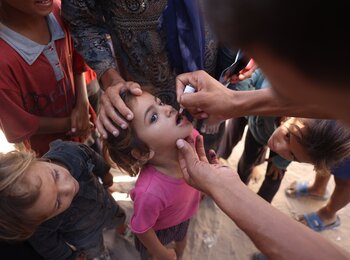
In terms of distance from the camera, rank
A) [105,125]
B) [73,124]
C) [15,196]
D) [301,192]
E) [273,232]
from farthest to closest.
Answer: [301,192]
[73,124]
[105,125]
[15,196]
[273,232]

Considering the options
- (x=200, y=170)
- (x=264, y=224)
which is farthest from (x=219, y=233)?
(x=264, y=224)

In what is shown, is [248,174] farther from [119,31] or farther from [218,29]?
[218,29]

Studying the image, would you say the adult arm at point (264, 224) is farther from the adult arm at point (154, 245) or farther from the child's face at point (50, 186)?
the child's face at point (50, 186)

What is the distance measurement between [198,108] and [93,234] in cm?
93

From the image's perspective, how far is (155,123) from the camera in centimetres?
137

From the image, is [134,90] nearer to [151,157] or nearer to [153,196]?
[151,157]

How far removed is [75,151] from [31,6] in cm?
71

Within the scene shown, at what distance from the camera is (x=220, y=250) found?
220cm

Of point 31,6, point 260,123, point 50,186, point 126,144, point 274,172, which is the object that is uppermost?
point 31,6

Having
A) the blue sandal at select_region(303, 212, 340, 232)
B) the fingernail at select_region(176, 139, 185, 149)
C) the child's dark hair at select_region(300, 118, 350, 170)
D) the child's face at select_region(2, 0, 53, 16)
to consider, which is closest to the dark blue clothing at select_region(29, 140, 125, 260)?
the fingernail at select_region(176, 139, 185, 149)

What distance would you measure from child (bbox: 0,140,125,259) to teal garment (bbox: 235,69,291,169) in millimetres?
932

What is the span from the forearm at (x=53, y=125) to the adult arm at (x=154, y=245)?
0.75m

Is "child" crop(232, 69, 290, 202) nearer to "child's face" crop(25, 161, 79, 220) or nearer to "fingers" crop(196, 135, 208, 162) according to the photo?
"fingers" crop(196, 135, 208, 162)

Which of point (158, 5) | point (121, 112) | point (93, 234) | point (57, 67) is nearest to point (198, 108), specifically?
point (121, 112)
